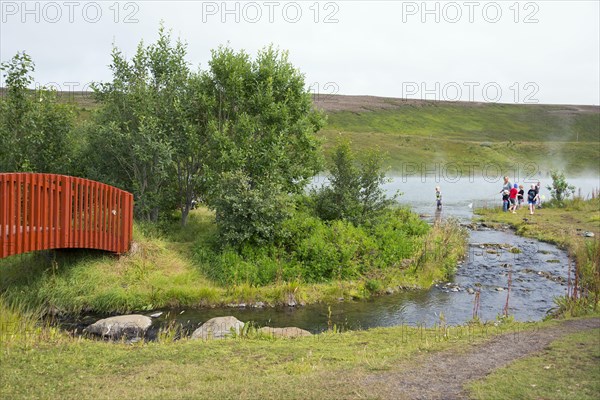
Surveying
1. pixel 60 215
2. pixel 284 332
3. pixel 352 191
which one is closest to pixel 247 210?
pixel 352 191

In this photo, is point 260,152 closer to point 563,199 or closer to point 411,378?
point 411,378

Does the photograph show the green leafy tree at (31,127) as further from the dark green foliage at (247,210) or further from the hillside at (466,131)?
the hillside at (466,131)

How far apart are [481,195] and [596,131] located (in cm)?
9365

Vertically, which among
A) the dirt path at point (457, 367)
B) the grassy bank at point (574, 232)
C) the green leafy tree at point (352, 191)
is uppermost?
the green leafy tree at point (352, 191)

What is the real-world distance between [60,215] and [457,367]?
1394 cm

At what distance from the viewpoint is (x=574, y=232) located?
30844mm

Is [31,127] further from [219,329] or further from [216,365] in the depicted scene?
[216,365]

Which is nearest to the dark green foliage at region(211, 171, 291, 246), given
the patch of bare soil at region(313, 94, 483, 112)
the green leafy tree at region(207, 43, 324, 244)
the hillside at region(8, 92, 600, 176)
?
the green leafy tree at region(207, 43, 324, 244)

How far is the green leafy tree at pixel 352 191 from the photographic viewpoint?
24562mm

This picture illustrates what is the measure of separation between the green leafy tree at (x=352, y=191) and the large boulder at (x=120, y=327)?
11002mm

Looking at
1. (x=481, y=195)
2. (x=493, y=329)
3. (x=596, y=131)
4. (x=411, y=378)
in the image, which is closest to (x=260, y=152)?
(x=493, y=329)

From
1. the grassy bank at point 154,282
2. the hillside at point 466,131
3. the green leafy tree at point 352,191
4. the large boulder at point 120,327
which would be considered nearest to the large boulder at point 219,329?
the large boulder at point 120,327

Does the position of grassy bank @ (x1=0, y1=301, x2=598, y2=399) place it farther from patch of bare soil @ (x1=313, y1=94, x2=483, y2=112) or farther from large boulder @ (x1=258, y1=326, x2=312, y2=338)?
patch of bare soil @ (x1=313, y1=94, x2=483, y2=112)

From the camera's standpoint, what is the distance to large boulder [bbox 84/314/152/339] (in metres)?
15.4
